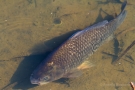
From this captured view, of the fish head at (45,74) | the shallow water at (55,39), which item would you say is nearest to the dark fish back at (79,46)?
the fish head at (45,74)

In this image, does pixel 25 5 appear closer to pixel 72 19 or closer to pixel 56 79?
pixel 72 19

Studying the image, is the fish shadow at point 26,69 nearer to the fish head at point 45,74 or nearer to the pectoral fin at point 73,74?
the pectoral fin at point 73,74

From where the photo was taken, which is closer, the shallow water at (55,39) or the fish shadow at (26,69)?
the fish shadow at (26,69)

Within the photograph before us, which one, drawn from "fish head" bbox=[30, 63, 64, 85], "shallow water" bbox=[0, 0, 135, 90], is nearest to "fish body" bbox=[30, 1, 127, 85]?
"fish head" bbox=[30, 63, 64, 85]

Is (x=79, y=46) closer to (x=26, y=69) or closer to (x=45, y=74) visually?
(x=45, y=74)

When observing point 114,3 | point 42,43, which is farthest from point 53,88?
point 114,3
